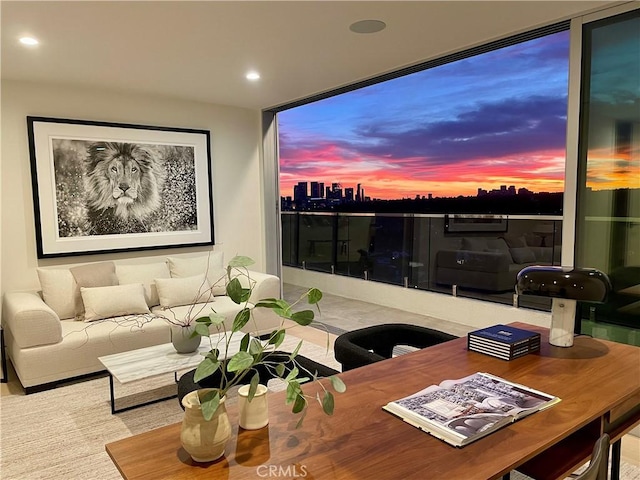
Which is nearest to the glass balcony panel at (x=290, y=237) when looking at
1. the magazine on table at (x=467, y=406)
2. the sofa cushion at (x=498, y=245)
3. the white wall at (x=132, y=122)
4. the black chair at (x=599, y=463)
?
the white wall at (x=132, y=122)

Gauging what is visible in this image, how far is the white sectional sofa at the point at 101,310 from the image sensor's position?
3377mm

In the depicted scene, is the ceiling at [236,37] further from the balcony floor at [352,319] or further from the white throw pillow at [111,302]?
the balcony floor at [352,319]

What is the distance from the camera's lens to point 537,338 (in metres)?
1.93

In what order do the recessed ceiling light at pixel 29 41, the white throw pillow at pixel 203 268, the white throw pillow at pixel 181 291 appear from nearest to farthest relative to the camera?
the recessed ceiling light at pixel 29 41, the white throw pillow at pixel 181 291, the white throw pillow at pixel 203 268

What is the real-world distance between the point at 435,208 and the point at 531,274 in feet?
14.5

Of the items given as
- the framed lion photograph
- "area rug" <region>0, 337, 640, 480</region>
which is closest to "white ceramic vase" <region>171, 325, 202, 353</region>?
"area rug" <region>0, 337, 640, 480</region>

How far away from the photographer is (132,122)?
4.64 m

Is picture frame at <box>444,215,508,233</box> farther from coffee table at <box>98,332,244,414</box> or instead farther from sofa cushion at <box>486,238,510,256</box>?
coffee table at <box>98,332,244,414</box>

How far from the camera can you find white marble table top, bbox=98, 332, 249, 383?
2.88 m

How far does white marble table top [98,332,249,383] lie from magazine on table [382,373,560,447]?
177 cm

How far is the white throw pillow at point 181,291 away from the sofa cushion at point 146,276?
121 millimetres

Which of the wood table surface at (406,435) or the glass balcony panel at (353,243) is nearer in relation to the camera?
the wood table surface at (406,435)

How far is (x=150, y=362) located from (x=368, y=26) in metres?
2.67

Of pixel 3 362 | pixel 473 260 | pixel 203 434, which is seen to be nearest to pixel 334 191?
pixel 473 260
